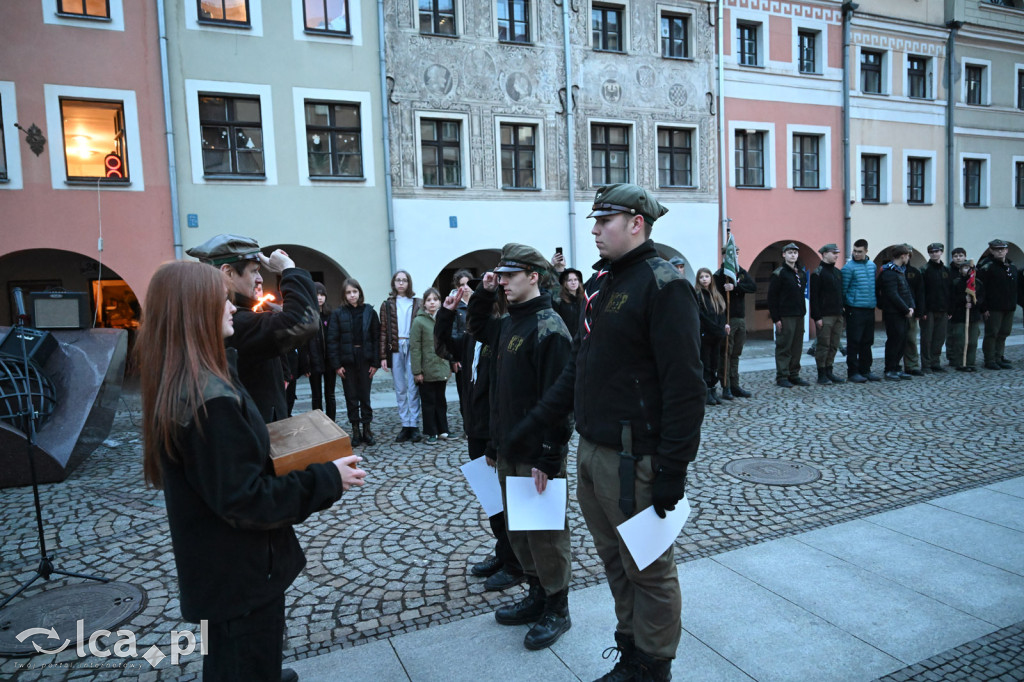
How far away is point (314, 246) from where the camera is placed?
14.0m

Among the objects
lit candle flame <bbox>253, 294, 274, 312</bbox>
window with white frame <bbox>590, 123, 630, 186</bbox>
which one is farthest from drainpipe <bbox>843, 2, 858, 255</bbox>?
lit candle flame <bbox>253, 294, 274, 312</bbox>

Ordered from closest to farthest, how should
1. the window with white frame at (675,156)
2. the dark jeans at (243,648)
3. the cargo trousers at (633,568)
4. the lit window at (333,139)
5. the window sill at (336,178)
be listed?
1. the dark jeans at (243,648)
2. the cargo trousers at (633,568)
3. the window sill at (336,178)
4. the lit window at (333,139)
5. the window with white frame at (675,156)

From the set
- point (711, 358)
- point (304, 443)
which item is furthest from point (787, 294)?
point (304, 443)

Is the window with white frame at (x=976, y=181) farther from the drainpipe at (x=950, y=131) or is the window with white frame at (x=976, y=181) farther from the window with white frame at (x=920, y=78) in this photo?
the window with white frame at (x=920, y=78)

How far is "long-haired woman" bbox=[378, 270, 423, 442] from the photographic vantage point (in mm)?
8086

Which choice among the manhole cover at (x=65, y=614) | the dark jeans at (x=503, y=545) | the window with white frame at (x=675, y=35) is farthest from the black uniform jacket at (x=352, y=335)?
the window with white frame at (x=675, y=35)

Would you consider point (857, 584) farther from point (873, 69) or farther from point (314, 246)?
point (873, 69)

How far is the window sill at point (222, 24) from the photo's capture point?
42.1 ft

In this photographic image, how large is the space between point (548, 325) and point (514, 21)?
14.4m

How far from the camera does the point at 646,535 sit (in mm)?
2527

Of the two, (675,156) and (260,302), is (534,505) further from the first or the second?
(675,156)

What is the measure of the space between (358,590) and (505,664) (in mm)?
1275

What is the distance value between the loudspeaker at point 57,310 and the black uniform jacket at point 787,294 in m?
9.80

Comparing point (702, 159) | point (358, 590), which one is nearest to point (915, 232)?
point (702, 159)
